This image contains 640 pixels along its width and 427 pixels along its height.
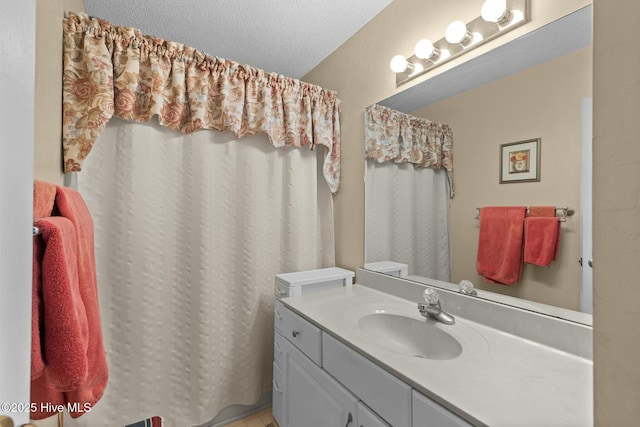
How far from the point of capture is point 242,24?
156 cm

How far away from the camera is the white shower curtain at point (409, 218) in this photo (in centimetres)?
133

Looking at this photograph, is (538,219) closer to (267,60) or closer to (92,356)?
(92,356)

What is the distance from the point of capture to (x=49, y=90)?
3.22ft

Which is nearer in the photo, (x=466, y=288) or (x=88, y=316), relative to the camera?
(x=88, y=316)

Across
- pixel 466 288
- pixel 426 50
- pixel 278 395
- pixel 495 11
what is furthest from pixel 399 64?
pixel 278 395

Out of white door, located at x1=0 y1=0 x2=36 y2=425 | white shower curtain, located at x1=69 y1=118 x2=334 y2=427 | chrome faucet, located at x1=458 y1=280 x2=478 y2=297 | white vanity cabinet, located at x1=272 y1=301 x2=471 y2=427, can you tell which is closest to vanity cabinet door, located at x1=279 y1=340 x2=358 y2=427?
white vanity cabinet, located at x1=272 y1=301 x2=471 y2=427

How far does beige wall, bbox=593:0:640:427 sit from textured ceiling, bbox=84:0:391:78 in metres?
1.36

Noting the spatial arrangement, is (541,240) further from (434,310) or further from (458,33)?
(458,33)

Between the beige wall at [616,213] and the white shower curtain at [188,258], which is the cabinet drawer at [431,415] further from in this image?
the white shower curtain at [188,258]

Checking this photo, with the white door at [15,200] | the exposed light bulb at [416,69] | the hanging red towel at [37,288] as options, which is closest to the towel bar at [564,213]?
the exposed light bulb at [416,69]

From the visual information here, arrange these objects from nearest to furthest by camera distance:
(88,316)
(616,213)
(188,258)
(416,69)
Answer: (616,213) < (88,316) < (416,69) < (188,258)

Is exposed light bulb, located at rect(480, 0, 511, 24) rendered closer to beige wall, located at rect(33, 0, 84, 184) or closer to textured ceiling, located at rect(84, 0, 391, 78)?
textured ceiling, located at rect(84, 0, 391, 78)

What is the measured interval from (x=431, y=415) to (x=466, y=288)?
646 mm

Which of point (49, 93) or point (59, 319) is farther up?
point (49, 93)
